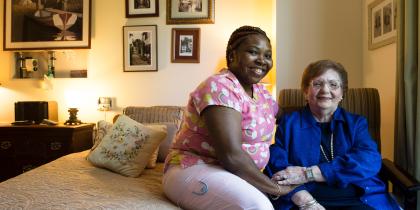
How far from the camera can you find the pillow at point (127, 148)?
6.44 ft

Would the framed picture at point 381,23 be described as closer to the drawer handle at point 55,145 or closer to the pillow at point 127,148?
the pillow at point 127,148

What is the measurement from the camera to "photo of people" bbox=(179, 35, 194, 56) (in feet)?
10.8

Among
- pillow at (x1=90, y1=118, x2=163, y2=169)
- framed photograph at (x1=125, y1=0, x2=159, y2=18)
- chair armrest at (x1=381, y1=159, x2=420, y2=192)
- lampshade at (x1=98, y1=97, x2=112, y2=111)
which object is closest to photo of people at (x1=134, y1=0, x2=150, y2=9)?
framed photograph at (x1=125, y1=0, x2=159, y2=18)

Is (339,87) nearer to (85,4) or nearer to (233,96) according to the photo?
(233,96)

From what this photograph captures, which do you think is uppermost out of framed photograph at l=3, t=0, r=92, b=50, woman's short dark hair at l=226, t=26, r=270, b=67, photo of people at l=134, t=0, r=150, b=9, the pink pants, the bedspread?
photo of people at l=134, t=0, r=150, b=9

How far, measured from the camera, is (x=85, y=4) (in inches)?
134

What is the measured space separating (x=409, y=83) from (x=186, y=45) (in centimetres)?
216

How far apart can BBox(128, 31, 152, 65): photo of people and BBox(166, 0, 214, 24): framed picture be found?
32 cm

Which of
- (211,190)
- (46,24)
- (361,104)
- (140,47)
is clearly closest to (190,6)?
(140,47)

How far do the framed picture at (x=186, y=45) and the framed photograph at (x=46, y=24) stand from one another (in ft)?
3.07

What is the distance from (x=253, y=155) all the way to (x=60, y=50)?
9.53 feet

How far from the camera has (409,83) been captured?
1567mm

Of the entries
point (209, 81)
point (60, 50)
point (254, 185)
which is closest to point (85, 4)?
point (60, 50)

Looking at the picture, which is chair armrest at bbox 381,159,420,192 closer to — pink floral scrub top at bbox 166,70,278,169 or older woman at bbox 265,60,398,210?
older woman at bbox 265,60,398,210
